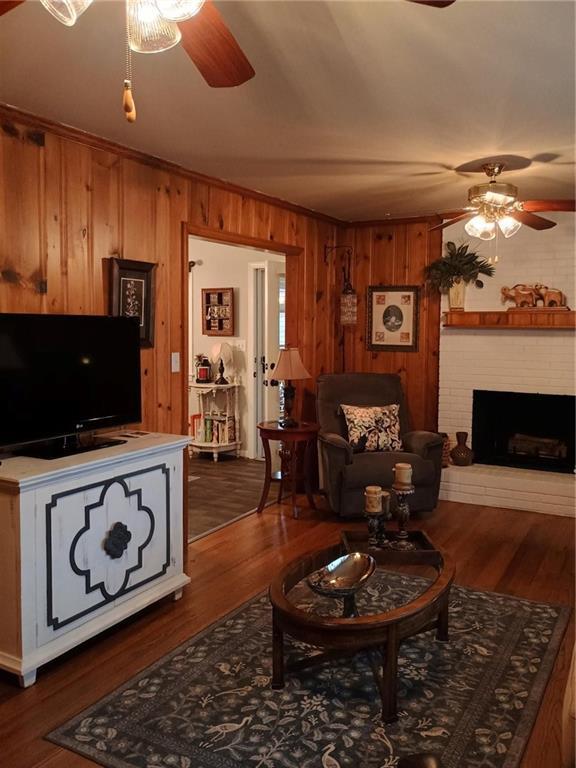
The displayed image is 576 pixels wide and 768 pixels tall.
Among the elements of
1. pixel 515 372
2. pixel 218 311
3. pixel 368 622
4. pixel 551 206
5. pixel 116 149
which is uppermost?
pixel 116 149

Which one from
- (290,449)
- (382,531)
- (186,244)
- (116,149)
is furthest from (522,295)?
(116,149)

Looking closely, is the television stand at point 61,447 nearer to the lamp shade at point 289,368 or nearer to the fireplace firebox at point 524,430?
the lamp shade at point 289,368

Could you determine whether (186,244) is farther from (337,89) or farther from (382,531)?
(382,531)

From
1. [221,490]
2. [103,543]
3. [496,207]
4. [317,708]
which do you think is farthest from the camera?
[221,490]

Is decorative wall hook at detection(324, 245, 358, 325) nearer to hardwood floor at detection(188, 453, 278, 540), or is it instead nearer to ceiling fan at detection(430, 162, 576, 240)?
hardwood floor at detection(188, 453, 278, 540)

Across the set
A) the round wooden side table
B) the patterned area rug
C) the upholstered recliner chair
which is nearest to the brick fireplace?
the upholstered recliner chair

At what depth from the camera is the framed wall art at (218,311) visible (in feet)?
22.5

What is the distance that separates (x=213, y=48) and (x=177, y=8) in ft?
0.67

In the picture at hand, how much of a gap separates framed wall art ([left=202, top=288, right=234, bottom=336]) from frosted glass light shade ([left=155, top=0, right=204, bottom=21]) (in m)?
5.53

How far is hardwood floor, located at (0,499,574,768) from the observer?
89.0 inches

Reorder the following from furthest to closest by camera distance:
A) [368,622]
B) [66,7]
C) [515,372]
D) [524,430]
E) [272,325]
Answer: [272,325] → [524,430] → [515,372] → [368,622] → [66,7]

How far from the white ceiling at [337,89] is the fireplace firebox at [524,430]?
6.39ft

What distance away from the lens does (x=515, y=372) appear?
5277 millimetres

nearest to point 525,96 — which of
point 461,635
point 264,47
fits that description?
point 264,47
